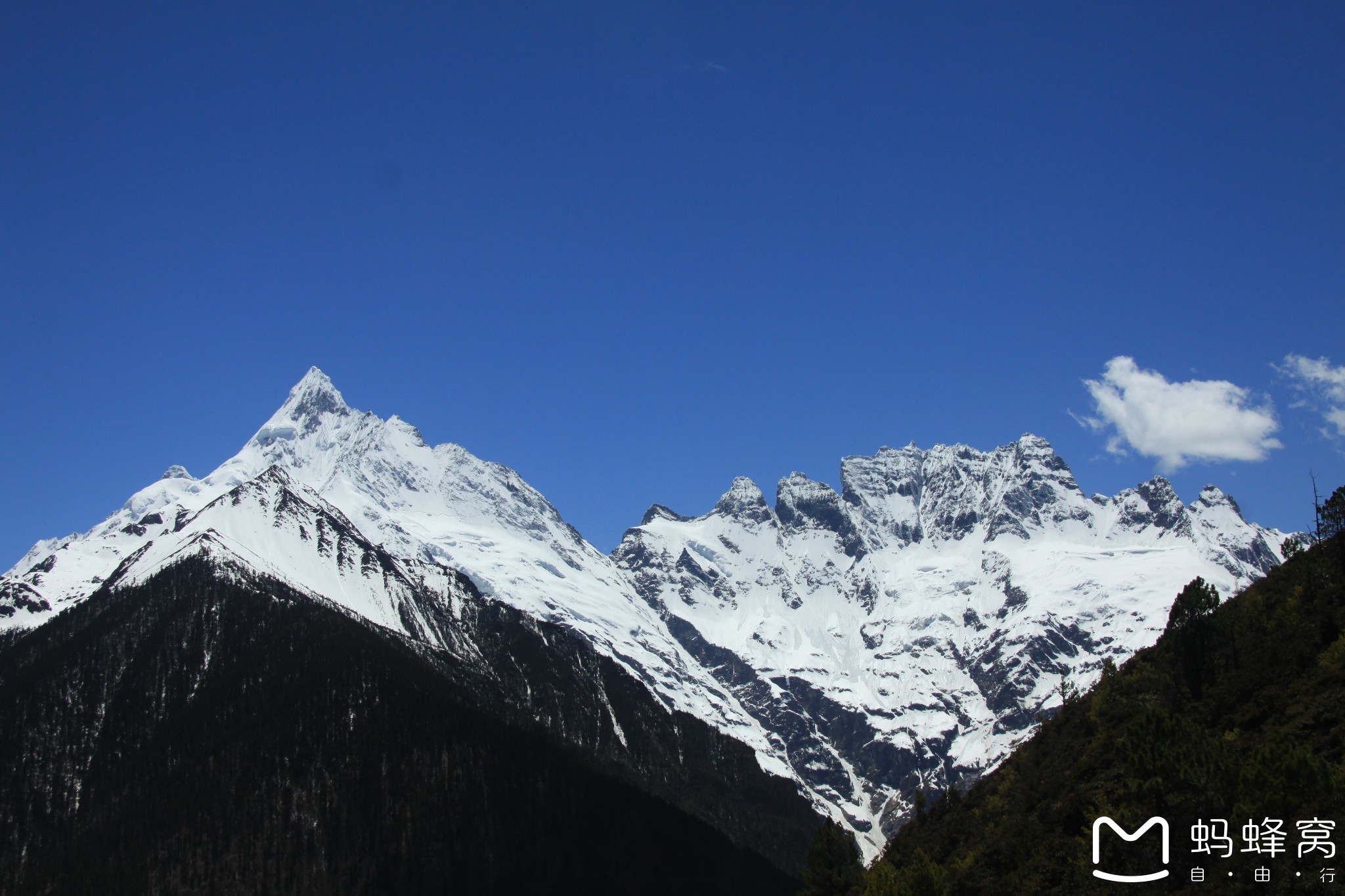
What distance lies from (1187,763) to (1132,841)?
299 inches

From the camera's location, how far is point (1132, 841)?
78.8 m

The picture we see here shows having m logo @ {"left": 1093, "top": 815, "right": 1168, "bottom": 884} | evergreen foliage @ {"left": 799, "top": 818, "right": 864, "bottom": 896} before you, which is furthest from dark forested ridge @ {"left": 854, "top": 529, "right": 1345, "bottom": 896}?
evergreen foliage @ {"left": 799, "top": 818, "right": 864, "bottom": 896}

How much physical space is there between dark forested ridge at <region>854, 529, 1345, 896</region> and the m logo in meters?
0.62

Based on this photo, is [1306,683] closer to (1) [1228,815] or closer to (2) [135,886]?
(1) [1228,815]

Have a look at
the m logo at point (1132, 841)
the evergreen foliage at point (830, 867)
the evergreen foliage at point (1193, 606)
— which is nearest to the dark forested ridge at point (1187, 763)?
the evergreen foliage at point (1193, 606)

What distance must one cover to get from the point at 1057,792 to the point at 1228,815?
32.4 metres

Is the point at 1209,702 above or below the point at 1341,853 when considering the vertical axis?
above

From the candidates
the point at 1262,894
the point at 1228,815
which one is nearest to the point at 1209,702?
the point at 1228,815

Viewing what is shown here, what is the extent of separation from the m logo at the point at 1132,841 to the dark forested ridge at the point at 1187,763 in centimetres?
62

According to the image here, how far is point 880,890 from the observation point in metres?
103

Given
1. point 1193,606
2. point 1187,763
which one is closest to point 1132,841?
point 1187,763

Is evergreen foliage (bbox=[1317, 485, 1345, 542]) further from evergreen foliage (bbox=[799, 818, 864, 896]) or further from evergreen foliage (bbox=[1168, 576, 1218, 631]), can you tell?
evergreen foliage (bbox=[799, 818, 864, 896])

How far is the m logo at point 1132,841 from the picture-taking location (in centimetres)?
7394

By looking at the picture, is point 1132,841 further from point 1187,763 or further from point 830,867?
point 830,867
